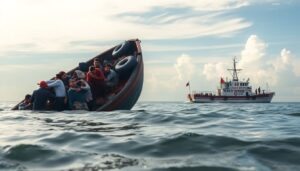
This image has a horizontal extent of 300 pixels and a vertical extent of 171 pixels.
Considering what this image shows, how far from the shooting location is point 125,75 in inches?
714

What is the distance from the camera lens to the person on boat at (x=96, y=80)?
15836mm

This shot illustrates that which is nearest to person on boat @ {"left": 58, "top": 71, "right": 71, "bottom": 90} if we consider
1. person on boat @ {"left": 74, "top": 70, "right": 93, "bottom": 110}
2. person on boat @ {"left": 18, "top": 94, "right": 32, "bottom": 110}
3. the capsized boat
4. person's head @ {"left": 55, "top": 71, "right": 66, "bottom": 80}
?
person's head @ {"left": 55, "top": 71, "right": 66, "bottom": 80}

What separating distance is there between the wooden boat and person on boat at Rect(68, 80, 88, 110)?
0.75m

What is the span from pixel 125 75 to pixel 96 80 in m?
2.48

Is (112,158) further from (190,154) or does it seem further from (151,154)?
(190,154)

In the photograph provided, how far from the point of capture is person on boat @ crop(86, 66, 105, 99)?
1584 centimetres

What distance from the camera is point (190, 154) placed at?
5527 mm

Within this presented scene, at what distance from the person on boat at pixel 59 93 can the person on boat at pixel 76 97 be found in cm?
35

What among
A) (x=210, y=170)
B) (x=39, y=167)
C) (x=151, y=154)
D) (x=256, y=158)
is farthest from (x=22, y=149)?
(x=256, y=158)

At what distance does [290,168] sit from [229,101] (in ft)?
253

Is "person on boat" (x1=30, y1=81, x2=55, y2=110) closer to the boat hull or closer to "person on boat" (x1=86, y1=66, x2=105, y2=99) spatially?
"person on boat" (x1=86, y1=66, x2=105, y2=99)

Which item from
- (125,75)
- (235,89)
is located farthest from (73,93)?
(235,89)

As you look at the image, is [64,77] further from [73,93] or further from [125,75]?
[73,93]

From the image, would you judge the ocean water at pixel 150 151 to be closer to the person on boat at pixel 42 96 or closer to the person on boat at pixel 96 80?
the person on boat at pixel 42 96
